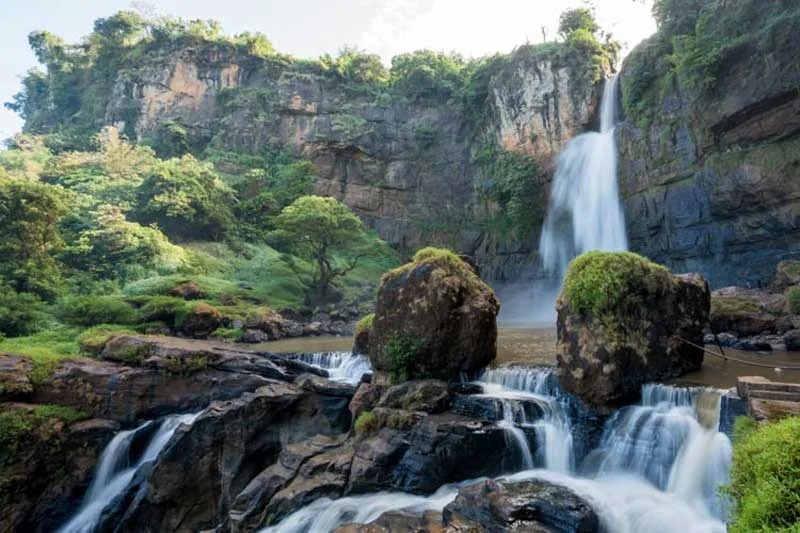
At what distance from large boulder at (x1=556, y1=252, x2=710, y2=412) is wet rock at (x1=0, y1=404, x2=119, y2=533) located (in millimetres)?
A: 10442

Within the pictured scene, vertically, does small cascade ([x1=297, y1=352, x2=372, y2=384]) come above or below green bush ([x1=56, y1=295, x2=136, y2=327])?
below

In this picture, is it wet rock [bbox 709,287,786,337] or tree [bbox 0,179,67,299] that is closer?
wet rock [bbox 709,287,786,337]

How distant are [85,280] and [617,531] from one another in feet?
75.9

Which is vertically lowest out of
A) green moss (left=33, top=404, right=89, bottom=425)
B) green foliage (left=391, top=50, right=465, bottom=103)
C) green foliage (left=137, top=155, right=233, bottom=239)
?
green moss (left=33, top=404, right=89, bottom=425)

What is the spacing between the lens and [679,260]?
2439 cm

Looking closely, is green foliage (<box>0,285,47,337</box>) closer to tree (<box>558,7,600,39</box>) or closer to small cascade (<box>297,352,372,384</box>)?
small cascade (<box>297,352,372,384</box>)

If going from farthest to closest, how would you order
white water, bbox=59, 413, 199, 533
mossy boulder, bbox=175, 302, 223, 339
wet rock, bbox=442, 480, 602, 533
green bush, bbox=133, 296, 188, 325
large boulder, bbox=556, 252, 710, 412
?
mossy boulder, bbox=175, 302, 223, 339, green bush, bbox=133, 296, 188, 325, white water, bbox=59, 413, 199, 533, large boulder, bbox=556, 252, 710, 412, wet rock, bbox=442, 480, 602, 533

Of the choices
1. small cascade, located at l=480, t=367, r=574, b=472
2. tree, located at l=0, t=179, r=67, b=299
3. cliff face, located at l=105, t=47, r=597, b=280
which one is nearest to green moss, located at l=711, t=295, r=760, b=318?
small cascade, located at l=480, t=367, r=574, b=472

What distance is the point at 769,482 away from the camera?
134 inches

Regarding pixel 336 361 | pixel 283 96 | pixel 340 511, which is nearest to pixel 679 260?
pixel 336 361

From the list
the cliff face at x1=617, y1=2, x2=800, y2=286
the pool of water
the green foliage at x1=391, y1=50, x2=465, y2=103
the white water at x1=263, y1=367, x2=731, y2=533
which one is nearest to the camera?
the white water at x1=263, y1=367, x2=731, y2=533

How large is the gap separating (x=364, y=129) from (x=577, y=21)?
18802 mm

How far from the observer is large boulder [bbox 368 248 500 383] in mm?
9875

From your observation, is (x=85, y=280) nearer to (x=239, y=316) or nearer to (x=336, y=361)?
(x=239, y=316)
